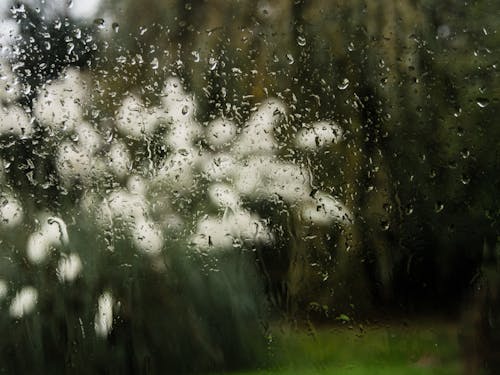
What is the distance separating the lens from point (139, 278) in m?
1.01

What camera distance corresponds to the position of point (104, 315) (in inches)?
39.0

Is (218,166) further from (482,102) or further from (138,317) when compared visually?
(482,102)

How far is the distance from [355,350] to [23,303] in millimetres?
568

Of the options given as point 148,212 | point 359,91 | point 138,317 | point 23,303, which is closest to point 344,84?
point 359,91

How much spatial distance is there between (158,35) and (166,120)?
16 centimetres

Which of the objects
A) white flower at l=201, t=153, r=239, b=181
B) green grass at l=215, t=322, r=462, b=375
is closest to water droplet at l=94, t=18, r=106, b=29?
white flower at l=201, t=153, r=239, b=181

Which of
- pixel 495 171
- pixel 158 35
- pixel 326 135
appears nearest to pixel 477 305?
pixel 495 171

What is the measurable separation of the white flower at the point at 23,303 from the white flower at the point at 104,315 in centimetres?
11

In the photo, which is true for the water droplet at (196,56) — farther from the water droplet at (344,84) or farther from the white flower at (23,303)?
the white flower at (23,303)

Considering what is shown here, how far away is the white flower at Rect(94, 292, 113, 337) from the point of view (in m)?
0.98

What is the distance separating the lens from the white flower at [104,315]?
0.98m

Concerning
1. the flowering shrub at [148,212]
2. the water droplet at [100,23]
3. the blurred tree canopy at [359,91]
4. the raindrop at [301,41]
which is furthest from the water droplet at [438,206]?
the water droplet at [100,23]

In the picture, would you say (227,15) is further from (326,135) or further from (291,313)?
(291,313)

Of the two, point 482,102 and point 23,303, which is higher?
point 482,102
